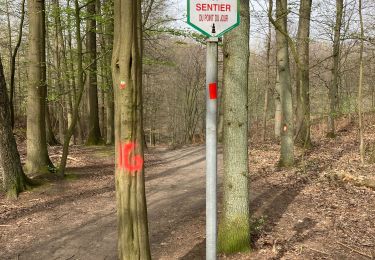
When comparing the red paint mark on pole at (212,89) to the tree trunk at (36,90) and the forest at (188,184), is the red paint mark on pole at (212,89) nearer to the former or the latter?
the forest at (188,184)

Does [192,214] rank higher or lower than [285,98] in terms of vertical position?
lower

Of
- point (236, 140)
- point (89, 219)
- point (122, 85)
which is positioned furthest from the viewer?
point (89, 219)

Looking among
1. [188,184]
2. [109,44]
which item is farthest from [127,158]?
[109,44]

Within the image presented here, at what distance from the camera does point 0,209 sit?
737cm

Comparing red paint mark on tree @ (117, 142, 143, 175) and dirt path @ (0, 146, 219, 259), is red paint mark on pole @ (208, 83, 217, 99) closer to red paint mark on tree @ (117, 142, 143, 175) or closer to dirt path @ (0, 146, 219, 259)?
red paint mark on tree @ (117, 142, 143, 175)

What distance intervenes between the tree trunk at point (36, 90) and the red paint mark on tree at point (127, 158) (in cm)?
738

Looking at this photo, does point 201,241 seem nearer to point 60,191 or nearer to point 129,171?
point 129,171

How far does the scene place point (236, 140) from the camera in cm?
473

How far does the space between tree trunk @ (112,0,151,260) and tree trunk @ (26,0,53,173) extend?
7.32m

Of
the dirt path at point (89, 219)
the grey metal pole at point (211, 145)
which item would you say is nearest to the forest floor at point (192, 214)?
the dirt path at point (89, 219)

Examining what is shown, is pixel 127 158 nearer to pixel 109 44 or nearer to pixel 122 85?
pixel 122 85

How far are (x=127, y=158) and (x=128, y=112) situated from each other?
42 centimetres

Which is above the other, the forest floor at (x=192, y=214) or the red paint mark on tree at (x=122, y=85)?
the red paint mark on tree at (x=122, y=85)

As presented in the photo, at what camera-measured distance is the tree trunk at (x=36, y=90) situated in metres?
9.86
